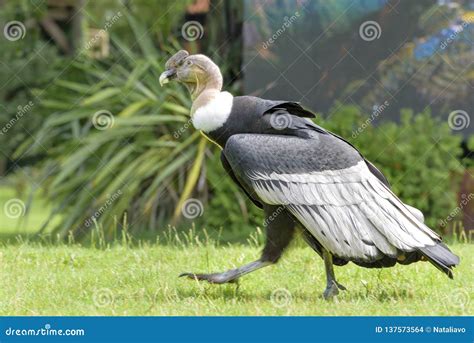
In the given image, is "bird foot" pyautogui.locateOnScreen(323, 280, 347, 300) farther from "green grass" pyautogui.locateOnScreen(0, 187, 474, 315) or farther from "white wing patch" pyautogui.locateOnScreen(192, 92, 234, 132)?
"white wing patch" pyautogui.locateOnScreen(192, 92, 234, 132)

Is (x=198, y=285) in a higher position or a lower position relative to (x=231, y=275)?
lower

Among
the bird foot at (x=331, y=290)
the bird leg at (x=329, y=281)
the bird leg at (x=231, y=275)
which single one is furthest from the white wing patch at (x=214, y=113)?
the bird foot at (x=331, y=290)

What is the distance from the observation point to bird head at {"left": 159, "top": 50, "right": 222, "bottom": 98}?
16.5 ft

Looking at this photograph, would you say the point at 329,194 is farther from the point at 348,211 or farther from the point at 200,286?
the point at 200,286

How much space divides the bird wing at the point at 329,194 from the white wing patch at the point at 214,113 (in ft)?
0.54

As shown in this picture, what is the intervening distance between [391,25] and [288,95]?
46.5 inches

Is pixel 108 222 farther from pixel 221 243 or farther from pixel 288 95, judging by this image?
pixel 288 95

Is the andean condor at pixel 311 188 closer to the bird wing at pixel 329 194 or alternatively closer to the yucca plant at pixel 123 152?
the bird wing at pixel 329 194

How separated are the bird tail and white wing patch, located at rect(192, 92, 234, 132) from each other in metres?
1.25

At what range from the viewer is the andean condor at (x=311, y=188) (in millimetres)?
4684

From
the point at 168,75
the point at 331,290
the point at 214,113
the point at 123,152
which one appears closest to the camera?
the point at 214,113

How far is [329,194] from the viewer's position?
15.6ft

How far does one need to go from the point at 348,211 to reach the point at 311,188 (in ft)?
0.74

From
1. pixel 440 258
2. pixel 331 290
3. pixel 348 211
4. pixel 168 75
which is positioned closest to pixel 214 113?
pixel 168 75
